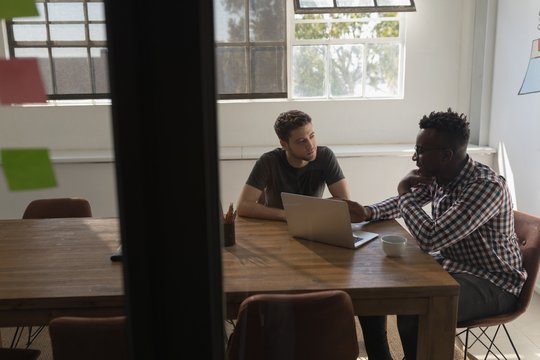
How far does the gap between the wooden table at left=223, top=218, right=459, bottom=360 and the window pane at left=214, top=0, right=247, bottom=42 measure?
0.74 metres

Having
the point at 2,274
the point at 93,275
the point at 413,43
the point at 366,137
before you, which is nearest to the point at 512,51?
the point at 413,43

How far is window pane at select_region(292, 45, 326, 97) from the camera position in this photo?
3518 millimetres

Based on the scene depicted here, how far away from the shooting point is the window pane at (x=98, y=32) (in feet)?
1.36

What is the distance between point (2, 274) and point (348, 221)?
1.10m

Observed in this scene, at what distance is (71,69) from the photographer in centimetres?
49

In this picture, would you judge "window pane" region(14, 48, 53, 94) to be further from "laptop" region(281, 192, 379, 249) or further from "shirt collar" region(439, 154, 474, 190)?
"shirt collar" region(439, 154, 474, 190)

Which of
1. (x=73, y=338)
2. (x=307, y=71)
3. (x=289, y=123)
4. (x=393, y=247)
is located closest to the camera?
(x=73, y=338)

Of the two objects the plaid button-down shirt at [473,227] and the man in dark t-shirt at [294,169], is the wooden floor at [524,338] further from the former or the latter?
the man in dark t-shirt at [294,169]

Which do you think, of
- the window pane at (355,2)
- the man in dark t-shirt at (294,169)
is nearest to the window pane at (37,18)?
the man in dark t-shirt at (294,169)

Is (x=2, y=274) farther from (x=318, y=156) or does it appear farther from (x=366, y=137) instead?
(x=366, y=137)

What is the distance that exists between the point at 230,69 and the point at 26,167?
23 cm

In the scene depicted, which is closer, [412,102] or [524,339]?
[524,339]

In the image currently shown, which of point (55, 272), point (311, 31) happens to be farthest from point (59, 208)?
point (311, 31)

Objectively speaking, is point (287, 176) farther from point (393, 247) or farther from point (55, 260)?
point (55, 260)
